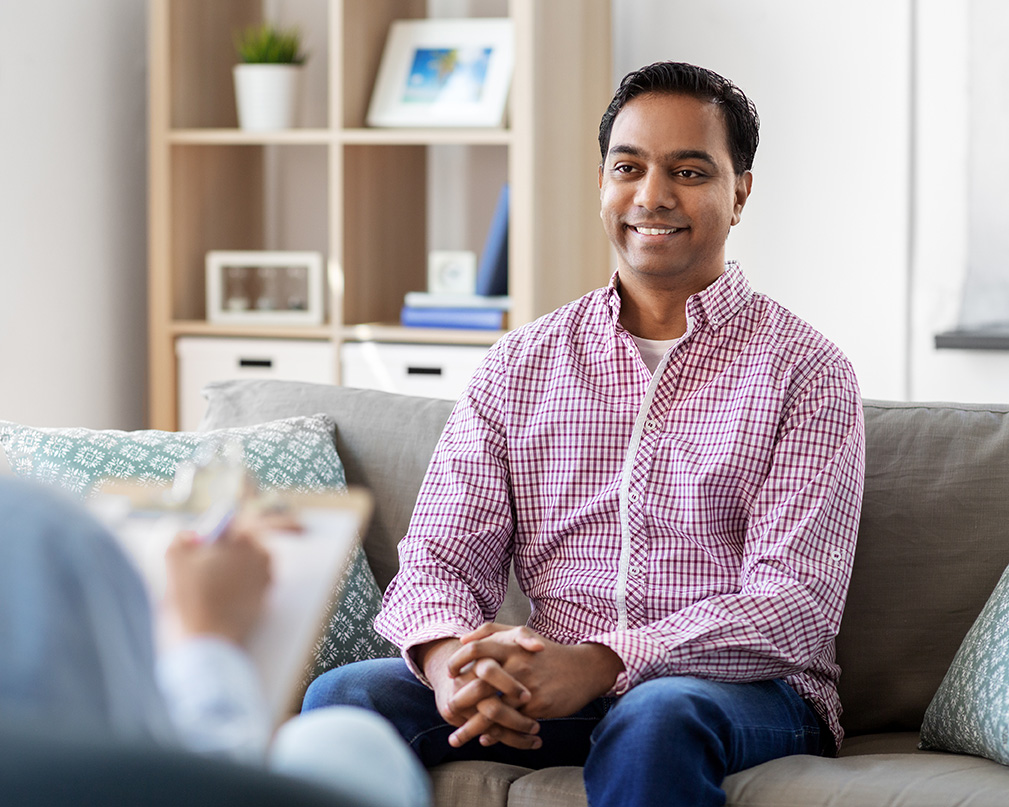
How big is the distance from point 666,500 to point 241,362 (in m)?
1.83

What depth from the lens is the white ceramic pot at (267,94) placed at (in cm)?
307

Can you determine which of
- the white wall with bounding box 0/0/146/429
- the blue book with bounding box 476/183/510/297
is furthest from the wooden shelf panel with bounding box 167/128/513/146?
the white wall with bounding box 0/0/146/429

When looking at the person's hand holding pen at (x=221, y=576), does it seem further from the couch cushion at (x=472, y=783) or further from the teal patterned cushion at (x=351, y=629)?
the teal patterned cushion at (x=351, y=629)

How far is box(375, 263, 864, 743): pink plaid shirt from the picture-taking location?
55.5 inches

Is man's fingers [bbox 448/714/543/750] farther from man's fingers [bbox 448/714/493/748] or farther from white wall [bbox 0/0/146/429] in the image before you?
white wall [bbox 0/0/146/429]

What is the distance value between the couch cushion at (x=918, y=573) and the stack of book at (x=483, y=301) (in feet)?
4.51

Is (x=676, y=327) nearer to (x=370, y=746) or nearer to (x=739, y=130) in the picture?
(x=739, y=130)

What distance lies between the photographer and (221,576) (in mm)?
530

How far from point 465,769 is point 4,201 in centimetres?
201

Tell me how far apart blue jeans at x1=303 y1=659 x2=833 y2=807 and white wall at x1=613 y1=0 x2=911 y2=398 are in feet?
5.80

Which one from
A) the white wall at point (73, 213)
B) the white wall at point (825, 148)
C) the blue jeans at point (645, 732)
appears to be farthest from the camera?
the white wall at point (825, 148)

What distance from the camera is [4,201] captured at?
9.35 feet

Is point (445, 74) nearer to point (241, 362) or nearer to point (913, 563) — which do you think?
point (241, 362)

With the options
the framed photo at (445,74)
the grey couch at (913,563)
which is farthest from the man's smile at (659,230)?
the framed photo at (445,74)
